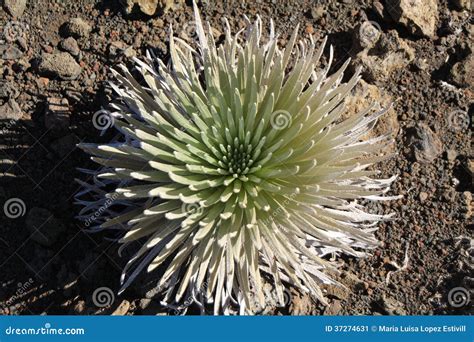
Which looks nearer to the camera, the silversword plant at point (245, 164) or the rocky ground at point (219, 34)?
the silversword plant at point (245, 164)

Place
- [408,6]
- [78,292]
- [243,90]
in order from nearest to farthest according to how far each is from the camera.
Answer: [243,90] < [78,292] < [408,6]

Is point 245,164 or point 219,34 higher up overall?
point 219,34

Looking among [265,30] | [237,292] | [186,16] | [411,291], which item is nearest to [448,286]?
[411,291]

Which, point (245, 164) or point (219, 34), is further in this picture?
point (219, 34)

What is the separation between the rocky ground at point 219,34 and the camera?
9.26 ft

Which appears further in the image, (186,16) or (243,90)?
(186,16)

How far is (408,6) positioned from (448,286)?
4.53ft

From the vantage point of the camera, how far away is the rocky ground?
9.26 ft

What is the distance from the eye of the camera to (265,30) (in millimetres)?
3117

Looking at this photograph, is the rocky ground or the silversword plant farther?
the rocky ground

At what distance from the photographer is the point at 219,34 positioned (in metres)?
3.08

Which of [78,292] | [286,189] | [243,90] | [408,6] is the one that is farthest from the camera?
[408,6]

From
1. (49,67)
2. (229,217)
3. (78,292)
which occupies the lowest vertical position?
(78,292)

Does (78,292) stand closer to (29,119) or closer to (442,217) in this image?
(29,119)
